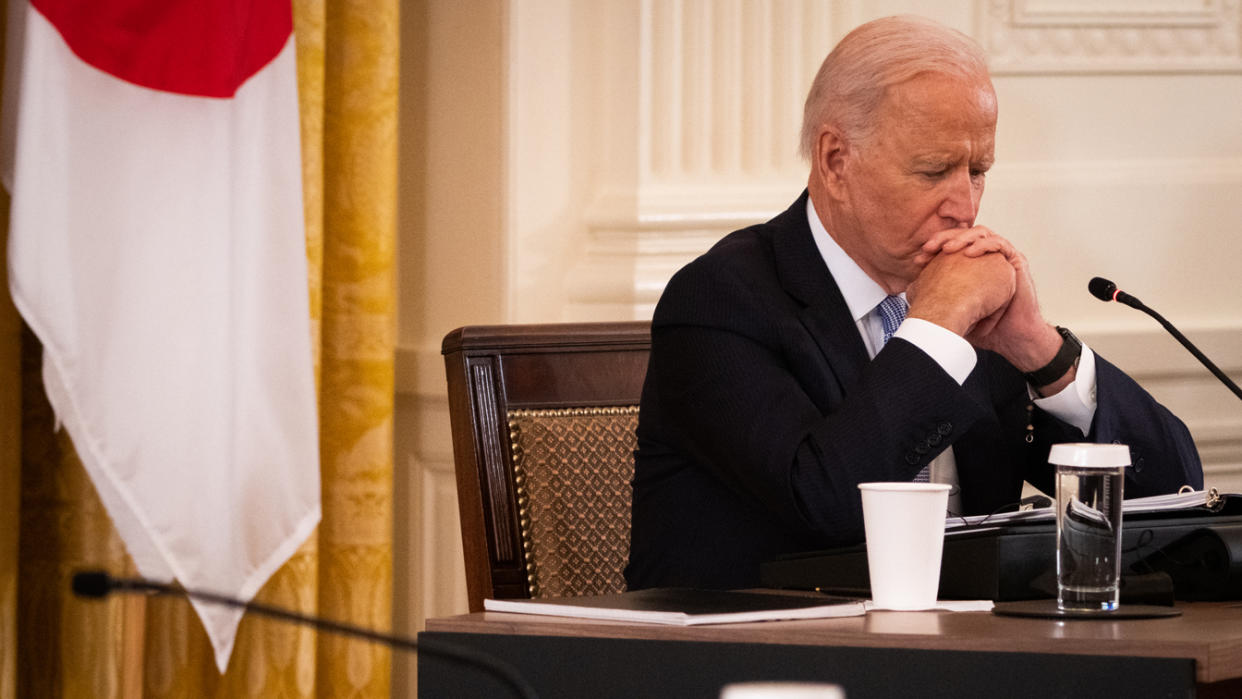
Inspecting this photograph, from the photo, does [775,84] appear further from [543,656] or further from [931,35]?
[543,656]

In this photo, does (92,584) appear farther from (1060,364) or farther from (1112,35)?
(1112,35)

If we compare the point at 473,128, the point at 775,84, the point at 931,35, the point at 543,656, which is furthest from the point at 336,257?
the point at 543,656

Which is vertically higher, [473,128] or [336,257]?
[473,128]

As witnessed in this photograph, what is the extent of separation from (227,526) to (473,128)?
3.35ft

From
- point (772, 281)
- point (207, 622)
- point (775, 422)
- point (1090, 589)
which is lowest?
point (207, 622)


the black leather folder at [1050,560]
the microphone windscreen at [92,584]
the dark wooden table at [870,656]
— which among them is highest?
the microphone windscreen at [92,584]

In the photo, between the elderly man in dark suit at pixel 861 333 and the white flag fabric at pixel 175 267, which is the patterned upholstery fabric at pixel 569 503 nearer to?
the elderly man in dark suit at pixel 861 333

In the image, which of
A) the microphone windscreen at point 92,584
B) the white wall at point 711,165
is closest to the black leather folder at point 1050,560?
the microphone windscreen at point 92,584

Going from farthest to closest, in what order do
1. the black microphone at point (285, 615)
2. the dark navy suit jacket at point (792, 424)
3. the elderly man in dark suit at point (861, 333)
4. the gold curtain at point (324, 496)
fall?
the gold curtain at point (324, 496) → the elderly man in dark suit at point (861, 333) → the dark navy suit jacket at point (792, 424) → the black microphone at point (285, 615)

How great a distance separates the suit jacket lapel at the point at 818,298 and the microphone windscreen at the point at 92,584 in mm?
1063

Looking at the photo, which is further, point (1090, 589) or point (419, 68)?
point (419, 68)

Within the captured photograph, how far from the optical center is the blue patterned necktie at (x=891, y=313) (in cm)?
178

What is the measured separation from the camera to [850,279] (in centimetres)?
179

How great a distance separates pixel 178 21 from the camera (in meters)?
2.10
